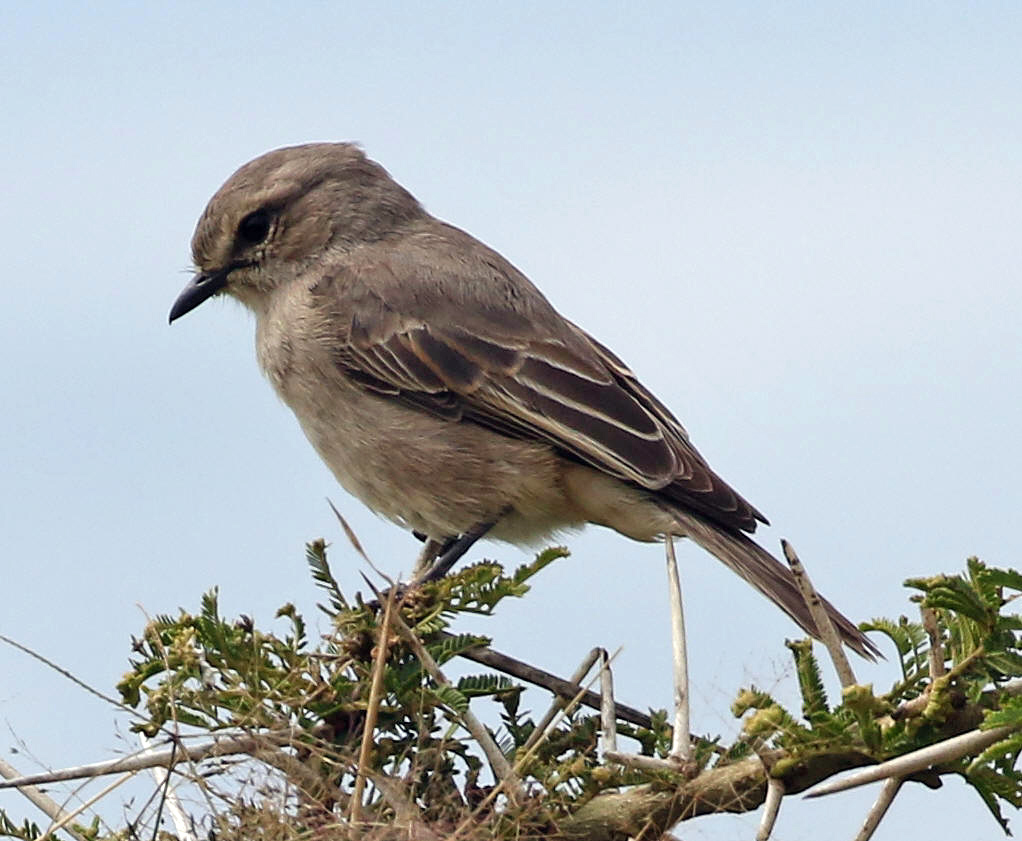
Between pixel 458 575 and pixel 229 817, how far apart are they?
0.80 meters

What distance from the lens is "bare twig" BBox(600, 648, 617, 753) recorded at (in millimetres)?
3402

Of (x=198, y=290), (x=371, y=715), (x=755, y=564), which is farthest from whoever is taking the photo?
(x=198, y=290)

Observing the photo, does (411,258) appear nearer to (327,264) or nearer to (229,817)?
(327,264)

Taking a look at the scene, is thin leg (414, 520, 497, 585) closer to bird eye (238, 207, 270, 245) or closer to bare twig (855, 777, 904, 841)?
bird eye (238, 207, 270, 245)

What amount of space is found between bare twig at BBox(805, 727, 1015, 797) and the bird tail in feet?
8.04

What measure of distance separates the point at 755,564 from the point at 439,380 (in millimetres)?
1686

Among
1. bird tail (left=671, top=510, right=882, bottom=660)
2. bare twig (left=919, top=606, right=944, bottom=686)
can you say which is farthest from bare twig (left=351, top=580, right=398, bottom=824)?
bird tail (left=671, top=510, right=882, bottom=660)

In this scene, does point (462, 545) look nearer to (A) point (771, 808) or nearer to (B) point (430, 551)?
(B) point (430, 551)

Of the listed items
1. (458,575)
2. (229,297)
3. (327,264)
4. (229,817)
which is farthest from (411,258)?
(229,817)

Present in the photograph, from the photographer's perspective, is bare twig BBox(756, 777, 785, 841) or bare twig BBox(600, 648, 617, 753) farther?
bare twig BBox(600, 648, 617, 753)

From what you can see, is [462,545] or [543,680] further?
[462,545]

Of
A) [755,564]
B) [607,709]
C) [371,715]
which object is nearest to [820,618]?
[607,709]

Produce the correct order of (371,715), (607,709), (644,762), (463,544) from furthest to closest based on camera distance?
(463,544)
(607,709)
(371,715)
(644,762)

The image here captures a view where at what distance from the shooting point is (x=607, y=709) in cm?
345
